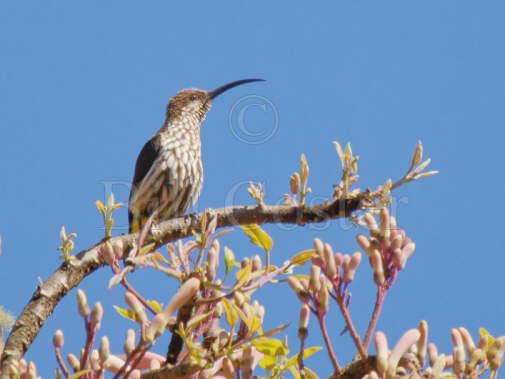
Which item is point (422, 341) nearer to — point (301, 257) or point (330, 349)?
point (330, 349)

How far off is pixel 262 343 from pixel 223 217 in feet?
4.16

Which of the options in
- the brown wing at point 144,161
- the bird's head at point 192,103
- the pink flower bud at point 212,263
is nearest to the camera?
the pink flower bud at point 212,263

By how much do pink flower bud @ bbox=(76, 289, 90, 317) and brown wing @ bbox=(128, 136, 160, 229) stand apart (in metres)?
4.82

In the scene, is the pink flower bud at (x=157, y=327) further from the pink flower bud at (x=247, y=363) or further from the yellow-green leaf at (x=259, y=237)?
the yellow-green leaf at (x=259, y=237)

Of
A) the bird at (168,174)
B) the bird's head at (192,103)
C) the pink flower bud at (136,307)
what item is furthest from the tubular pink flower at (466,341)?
the bird's head at (192,103)

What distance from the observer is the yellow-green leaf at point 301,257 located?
2.48m

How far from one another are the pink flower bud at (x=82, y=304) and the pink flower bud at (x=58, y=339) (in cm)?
12

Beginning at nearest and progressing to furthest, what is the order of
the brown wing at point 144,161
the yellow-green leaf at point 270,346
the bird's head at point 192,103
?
the yellow-green leaf at point 270,346 → the brown wing at point 144,161 → the bird's head at point 192,103

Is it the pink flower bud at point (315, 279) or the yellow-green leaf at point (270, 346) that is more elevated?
the pink flower bud at point (315, 279)

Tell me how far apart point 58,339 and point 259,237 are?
75 cm

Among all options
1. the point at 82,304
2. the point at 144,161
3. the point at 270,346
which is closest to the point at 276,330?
the point at 270,346

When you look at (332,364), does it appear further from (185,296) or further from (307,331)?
(185,296)

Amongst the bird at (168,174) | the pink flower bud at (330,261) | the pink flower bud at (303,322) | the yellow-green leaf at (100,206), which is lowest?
the pink flower bud at (303,322)

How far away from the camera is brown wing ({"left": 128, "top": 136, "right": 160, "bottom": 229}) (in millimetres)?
6895
